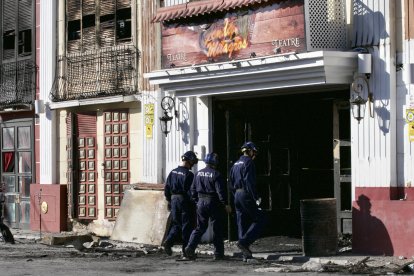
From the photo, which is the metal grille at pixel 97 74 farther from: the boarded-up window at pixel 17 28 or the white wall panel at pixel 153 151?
the boarded-up window at pixel 17 28


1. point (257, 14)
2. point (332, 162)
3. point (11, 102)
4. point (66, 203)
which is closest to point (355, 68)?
point (257, 14)

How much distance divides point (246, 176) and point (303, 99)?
9.57 feet

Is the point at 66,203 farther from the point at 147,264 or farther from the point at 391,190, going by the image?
the point at 391,190

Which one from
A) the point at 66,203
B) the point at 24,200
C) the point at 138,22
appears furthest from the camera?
the point at 24,200

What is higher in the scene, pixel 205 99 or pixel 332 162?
pixel 205 99

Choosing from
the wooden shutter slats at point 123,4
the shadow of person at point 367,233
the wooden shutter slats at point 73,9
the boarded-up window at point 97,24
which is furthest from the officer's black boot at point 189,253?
the wooden shutter slats at point 73,9

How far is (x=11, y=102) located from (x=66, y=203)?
3433 millimetres

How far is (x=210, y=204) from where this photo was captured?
17.1 meters

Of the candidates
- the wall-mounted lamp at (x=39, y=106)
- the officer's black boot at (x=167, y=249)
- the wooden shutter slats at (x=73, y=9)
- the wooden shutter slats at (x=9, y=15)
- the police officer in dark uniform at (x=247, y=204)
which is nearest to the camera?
the police officer in dark uniform at (x=247, y=204)

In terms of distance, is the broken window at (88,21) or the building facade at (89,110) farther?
the broken window at (88,21)

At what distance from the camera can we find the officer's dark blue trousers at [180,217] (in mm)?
17481

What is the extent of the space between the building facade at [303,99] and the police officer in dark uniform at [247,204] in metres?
1.74

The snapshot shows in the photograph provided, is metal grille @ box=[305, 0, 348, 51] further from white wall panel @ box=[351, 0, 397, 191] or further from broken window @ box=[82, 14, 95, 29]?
broken window @ box=[82, 14, 95, 29]

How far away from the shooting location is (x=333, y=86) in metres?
18.1
